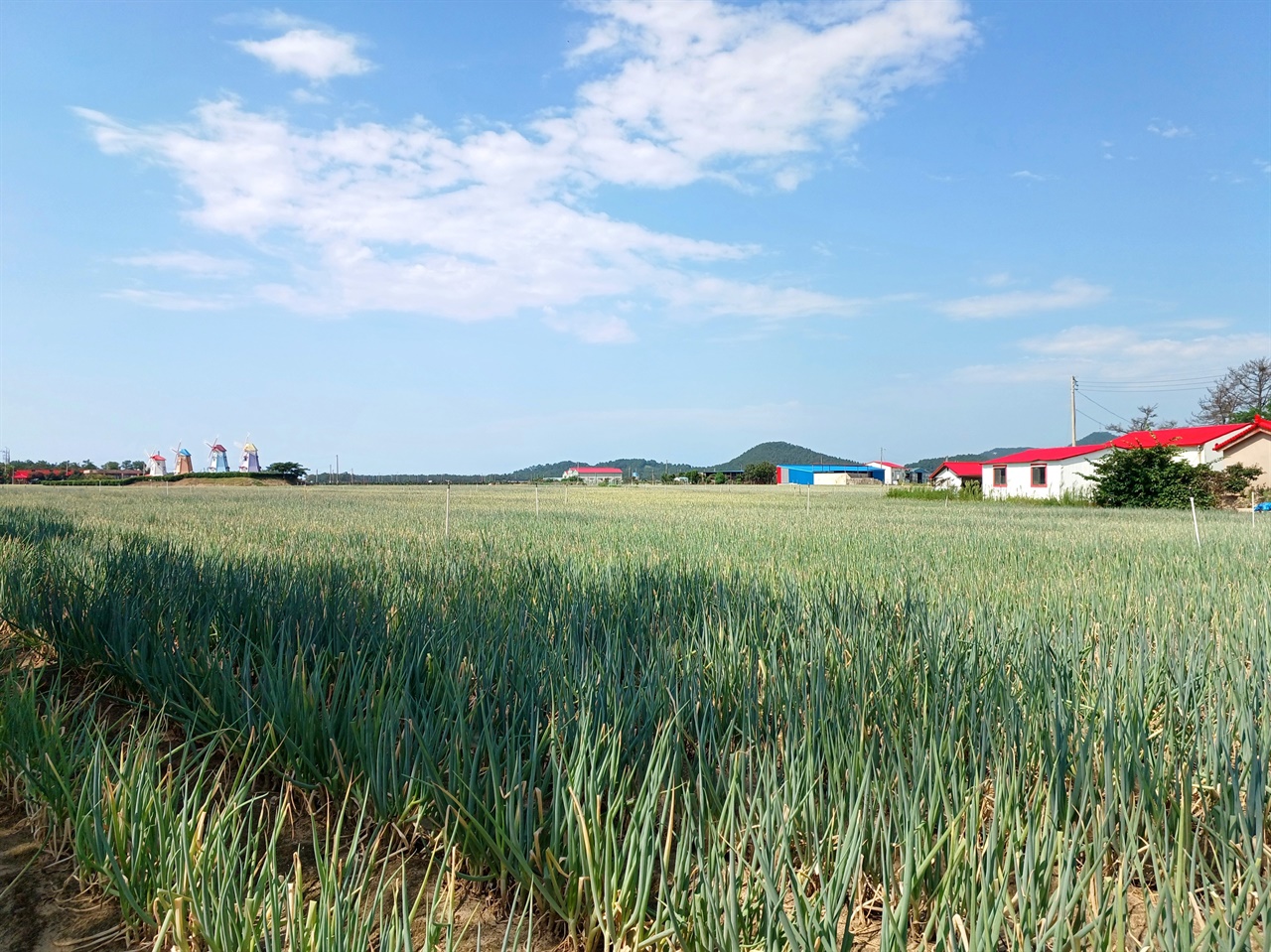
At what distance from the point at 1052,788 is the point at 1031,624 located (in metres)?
1.81

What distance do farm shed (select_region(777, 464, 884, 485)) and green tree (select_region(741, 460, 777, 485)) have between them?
77 cm

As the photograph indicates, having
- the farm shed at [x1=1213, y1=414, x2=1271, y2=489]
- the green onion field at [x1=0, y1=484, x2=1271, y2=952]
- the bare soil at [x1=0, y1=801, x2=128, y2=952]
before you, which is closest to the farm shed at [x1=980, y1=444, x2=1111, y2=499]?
the farm shed at [x1=1213, y1=414, x2=1271, y2=489]

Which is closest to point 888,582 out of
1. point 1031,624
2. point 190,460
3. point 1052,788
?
point 1031,624

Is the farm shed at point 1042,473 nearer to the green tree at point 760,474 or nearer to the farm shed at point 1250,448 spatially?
the farm shed at point 1250,448

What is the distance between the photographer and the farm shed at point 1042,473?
109ft

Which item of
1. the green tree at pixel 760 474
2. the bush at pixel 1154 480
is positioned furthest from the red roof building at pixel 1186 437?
the green tree at pixel 760 474

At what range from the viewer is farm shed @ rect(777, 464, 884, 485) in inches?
3054

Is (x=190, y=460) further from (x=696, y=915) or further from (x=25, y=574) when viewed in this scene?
(x=696, y=915)

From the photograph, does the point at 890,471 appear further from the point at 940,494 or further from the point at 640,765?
the point at 640,765

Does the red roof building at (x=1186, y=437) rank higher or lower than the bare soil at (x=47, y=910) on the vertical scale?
higher

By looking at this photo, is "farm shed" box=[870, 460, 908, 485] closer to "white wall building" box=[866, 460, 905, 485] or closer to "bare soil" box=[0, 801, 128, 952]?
"white wall building" box=[866, 460, 905, 485]

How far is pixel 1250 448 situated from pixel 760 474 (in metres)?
56.7

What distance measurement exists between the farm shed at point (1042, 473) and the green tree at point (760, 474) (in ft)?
144

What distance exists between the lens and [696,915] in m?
1.45
